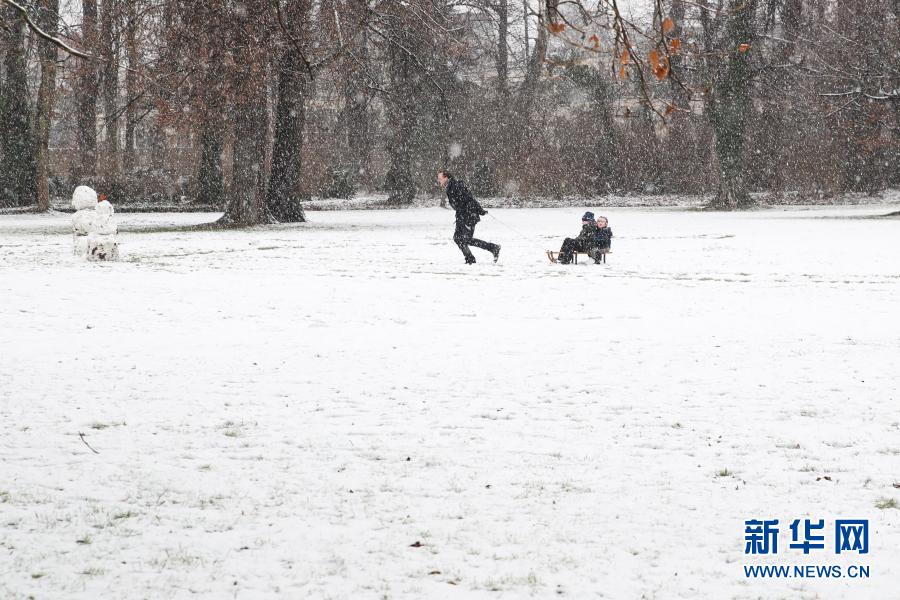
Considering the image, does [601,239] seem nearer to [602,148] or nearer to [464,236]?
[464,236]

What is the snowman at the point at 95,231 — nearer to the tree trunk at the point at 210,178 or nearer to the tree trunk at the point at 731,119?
the tree trunk at the point at 210,178

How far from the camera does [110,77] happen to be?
35.3 meters

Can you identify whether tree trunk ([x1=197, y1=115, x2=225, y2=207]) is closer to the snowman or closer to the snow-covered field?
the snowman

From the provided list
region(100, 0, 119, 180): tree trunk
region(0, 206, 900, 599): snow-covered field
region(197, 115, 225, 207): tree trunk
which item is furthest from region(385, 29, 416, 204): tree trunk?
region(0, 206, 900, 599): snow-covered field

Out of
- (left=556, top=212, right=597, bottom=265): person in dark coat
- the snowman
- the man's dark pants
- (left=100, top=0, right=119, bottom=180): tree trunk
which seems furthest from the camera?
(left=100, top=0, right=119, bottom=180): tree trunk

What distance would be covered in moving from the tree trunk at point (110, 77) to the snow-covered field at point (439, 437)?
14.0 m

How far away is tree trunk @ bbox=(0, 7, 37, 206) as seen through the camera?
37438 millimetres

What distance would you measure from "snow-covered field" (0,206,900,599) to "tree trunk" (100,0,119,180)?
→ 13987 mm

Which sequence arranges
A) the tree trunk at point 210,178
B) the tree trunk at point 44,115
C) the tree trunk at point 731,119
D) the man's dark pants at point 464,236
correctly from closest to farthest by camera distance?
1. the man's dark pants at point 464,236
2. the tree trunk at point 44,115
3. the tree trunk at point 731,119
4. the tree trunk at point 210,178

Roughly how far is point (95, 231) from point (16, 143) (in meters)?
22.7

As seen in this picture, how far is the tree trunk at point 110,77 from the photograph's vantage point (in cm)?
2559

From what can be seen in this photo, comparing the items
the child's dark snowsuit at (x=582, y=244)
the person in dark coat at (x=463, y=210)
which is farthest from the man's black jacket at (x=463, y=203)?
the child's dark snowsuit at (x=582, y=244)

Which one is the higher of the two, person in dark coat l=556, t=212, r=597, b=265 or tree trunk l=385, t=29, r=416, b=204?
tree trunk l=385, t=29, r=416, b=204

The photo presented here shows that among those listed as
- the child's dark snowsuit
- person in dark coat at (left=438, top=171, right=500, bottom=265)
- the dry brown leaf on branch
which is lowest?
the child's dark snowsuit
